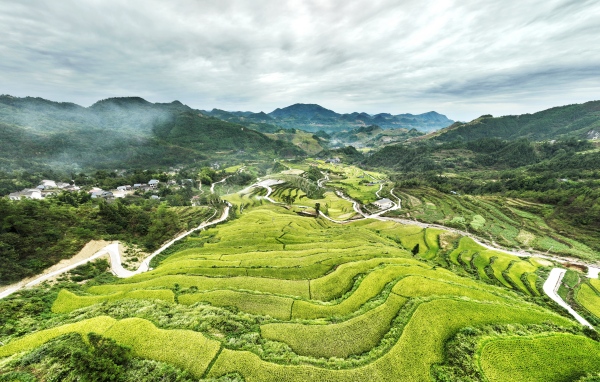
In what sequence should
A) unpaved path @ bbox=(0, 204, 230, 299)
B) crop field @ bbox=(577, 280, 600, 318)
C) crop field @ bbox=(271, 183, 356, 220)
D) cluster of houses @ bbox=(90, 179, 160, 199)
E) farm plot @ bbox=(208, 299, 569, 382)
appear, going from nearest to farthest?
farm plot @ bbox=(208, 299, 569, 382)
unpaved path @ bbox=(0, 204, 230, 299)
crop field @ bbox=(577, 280, 600, 318)
crop field @ bbox=(271, 183, 356, 220)
cluster of houses @ bbox=(90, 179, 160, 199)

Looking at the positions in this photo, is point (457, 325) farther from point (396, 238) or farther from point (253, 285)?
point (396, 238)

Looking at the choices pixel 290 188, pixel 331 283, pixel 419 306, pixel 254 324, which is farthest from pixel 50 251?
pixel 290 188

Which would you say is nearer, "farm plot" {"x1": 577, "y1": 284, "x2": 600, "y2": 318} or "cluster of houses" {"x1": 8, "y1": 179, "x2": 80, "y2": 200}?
"farm plot" {"x1": 577, "y1": 284, "x2": 600, "y2": 318}

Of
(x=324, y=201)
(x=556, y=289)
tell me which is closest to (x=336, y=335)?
(x=556, y=289)

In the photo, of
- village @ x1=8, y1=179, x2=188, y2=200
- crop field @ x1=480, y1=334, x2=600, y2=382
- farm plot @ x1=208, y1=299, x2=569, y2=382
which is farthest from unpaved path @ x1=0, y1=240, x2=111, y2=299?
village @ x1=8, y1=179, x2=188, y2=200

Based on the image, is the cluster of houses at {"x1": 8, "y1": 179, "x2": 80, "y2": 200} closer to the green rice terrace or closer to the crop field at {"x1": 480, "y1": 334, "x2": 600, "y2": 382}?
the green rice terrace
